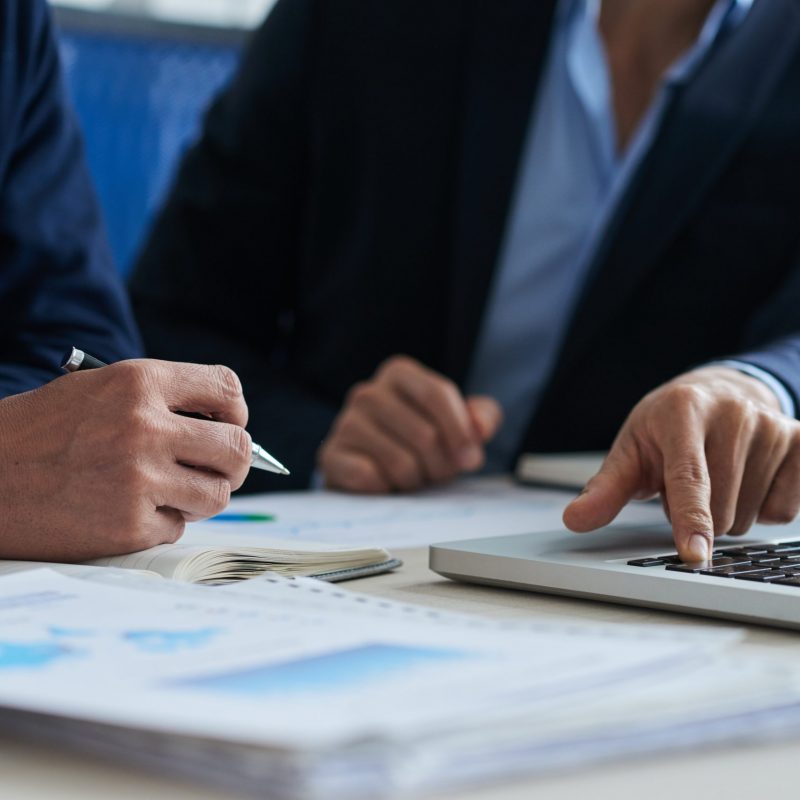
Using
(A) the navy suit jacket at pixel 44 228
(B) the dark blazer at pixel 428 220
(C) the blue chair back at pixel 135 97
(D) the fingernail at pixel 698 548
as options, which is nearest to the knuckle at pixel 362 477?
(B) the dark blazer at pixel 428 220

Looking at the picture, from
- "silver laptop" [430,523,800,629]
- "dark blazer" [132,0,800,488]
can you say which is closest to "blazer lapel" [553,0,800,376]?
"dark blazer" [132,0,800,488]

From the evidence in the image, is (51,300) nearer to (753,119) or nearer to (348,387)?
(348,387)

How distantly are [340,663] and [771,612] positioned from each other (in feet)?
0.87

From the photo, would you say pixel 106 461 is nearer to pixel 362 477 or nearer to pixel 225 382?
pixel 225 382

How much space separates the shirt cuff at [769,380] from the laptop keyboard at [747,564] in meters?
0.26

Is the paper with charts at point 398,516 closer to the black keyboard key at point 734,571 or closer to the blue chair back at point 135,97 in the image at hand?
the black keyboard key at point 734,571

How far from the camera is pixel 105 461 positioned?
0.67 metres

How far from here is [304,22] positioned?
1.69 meters

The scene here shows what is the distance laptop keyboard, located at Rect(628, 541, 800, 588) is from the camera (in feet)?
2.05

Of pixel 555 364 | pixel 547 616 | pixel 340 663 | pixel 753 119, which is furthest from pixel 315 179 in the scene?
pixel 340 663

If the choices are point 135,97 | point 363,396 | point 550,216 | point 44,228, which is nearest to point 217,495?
point 44,228

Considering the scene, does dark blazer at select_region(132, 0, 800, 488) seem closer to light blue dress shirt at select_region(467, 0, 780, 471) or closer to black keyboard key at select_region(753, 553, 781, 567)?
light blue dress shirt at select_region(467, 0, 780, 471)

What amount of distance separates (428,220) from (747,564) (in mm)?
1033

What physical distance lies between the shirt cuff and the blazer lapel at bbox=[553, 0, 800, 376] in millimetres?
474
